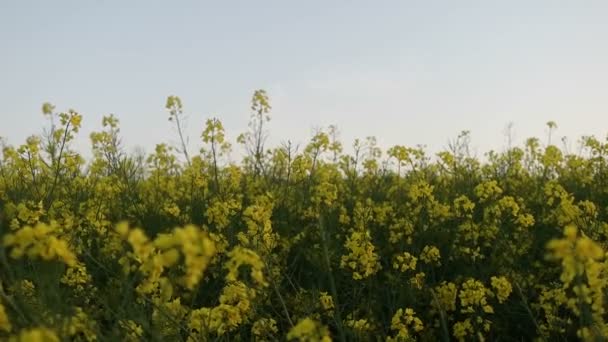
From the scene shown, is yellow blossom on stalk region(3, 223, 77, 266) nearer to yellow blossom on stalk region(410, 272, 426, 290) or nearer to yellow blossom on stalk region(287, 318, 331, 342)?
yellow blossom on stalk region(287, 318, 331, 342)

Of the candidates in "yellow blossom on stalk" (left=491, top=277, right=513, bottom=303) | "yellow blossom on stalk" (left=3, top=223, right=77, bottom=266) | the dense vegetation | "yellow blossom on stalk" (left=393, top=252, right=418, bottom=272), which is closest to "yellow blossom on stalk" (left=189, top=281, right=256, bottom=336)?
the dense vegetation

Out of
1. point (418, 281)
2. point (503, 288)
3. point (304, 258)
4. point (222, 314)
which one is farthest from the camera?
point (304, 258)

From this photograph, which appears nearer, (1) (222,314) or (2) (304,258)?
(1) (222,314)

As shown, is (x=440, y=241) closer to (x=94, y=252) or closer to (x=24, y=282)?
(x=94, y=252)

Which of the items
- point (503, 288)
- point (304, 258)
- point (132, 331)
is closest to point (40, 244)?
point (132, 331)

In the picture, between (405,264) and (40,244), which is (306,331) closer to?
(40,244)

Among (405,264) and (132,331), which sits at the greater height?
(405,264)

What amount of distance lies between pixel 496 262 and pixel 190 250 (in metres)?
3.45

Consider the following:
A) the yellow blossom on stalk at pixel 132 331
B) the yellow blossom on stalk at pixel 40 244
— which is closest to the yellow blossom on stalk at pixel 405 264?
the yellow blossom on stalk at pixel 132 331

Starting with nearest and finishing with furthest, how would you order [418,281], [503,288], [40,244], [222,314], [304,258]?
[40,244] < [222,314] < [503,288] < [418,281] < [304,258]

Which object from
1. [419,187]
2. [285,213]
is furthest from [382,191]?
[419,187]

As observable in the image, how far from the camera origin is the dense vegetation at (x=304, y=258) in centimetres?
230

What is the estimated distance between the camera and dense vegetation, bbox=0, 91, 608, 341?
7.56 ft

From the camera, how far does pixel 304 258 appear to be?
5.04 m
